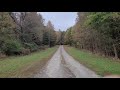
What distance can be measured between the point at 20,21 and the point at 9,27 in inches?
174

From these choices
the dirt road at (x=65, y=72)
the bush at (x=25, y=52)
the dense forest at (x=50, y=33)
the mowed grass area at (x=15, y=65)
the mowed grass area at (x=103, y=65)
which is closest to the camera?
the dirt road at (x=65, y=72)

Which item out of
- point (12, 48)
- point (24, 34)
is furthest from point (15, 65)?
point (24, 34)

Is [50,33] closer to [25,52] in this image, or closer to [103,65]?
[25,52]

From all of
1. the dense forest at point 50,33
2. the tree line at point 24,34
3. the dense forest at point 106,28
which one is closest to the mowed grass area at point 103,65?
the dense forest at point 106,28

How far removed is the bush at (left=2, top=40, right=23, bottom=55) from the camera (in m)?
17.5

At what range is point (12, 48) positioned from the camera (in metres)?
18.4

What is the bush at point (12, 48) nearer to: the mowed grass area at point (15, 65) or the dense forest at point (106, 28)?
the mowed grass area at point (15, 65)

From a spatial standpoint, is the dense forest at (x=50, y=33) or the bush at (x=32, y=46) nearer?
the dense forest at (x=50, y=33)

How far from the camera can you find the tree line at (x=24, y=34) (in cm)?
1753

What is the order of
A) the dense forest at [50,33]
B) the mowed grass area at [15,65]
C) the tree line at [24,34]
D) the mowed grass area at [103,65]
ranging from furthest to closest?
1. the tree line at [24,34]
2. the dense forest at [50,33]
3. the mowed grass area at [103,65]
4. the mowed grass area at [15,65]

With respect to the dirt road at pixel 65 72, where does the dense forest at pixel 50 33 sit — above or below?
above
